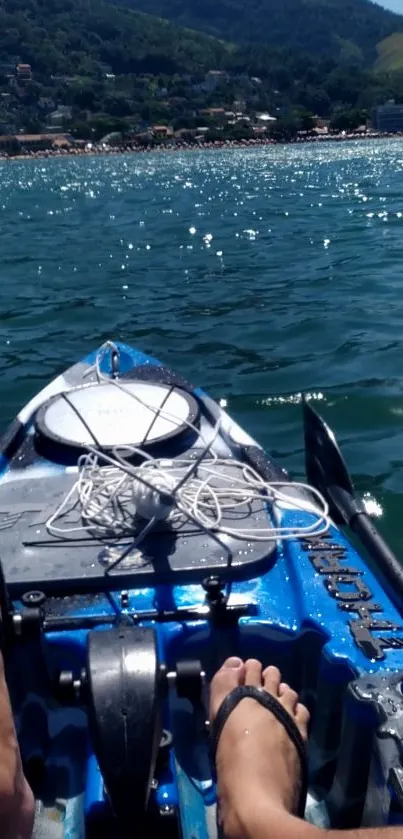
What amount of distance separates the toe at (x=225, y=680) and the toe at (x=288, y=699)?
116mm

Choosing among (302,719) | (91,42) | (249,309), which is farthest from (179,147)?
(302,719)

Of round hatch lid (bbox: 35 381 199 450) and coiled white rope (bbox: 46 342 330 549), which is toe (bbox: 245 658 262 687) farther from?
round hatch lid (bbox: 35 381 199 450)

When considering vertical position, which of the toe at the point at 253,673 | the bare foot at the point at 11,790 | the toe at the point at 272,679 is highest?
the bare foot at the point at 11,790

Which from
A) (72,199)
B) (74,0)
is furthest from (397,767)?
(74,0)

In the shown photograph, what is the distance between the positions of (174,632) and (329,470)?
4.05ft

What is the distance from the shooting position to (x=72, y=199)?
1055 inches

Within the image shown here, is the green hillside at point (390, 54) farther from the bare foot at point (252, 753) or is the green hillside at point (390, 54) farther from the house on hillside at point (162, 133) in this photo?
the bare foot at point (252, 753)

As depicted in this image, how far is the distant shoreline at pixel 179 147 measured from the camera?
8212 centimetres

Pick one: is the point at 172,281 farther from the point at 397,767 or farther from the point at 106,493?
the point at 397,767

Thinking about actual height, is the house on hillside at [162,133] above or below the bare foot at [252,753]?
below

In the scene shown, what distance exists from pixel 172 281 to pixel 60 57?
13391cm

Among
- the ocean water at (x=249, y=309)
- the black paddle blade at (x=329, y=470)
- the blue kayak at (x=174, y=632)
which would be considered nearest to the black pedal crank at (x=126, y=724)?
the blue kayak at (x=174, y=632)

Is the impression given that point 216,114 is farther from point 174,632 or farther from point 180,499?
point 174,632

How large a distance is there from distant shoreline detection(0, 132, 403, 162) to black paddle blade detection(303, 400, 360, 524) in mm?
80621
